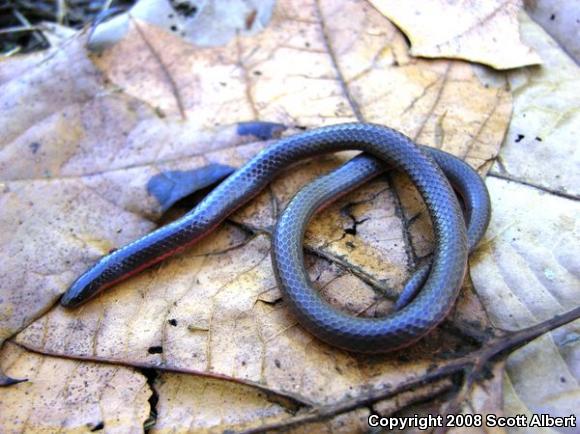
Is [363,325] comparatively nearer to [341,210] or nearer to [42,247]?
[341,210]

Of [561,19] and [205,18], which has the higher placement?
[205,18]

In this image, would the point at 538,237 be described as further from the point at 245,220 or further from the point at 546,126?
the point at 245,220

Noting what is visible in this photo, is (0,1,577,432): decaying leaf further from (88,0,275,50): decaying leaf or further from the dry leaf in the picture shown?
the dry leaf

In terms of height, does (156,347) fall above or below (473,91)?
below

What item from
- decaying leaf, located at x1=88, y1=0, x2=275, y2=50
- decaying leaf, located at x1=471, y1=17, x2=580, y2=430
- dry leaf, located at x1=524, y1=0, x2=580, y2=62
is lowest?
decaying leaf, located at x1=471, y1=17, x2=580, y2=430

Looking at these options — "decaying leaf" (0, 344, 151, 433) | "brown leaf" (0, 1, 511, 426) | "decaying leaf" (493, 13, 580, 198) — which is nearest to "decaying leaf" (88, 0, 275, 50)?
"brown leaf" (0, 1, 511, 426)

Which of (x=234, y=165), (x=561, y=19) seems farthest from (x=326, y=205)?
(x=561, y=19)

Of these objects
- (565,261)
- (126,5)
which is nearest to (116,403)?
(565,261)
